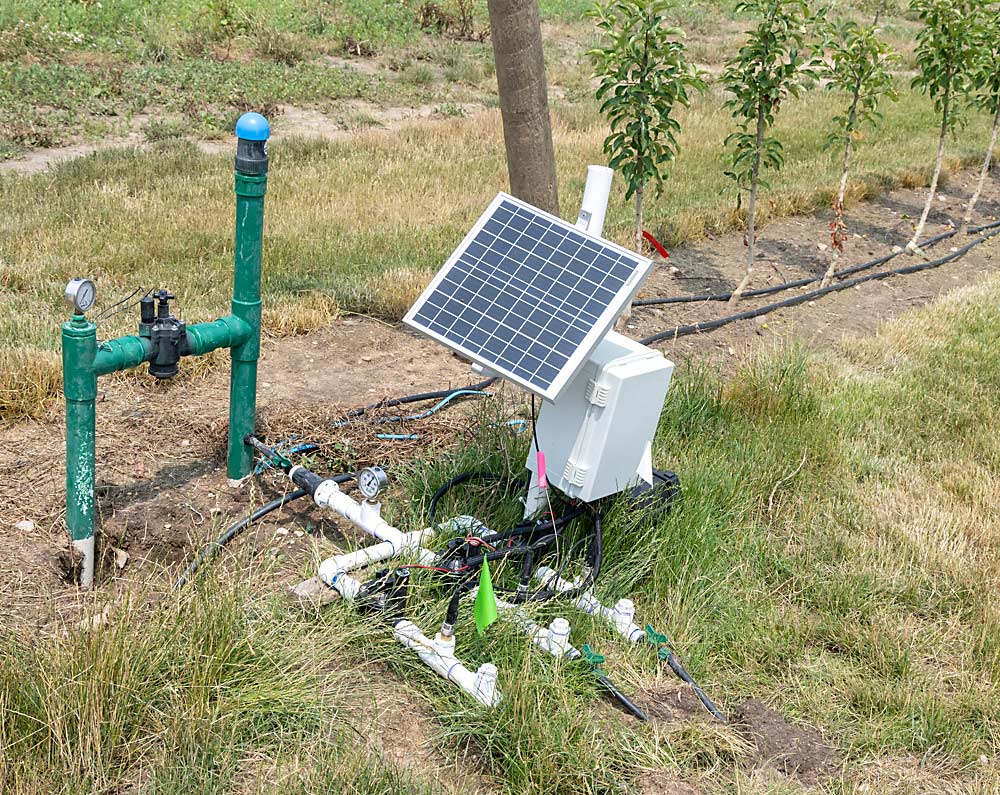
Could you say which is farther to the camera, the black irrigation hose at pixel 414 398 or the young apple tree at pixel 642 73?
the young apple tree at pixel 642 73

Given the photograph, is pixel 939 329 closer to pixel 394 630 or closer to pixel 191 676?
pixel 394 630

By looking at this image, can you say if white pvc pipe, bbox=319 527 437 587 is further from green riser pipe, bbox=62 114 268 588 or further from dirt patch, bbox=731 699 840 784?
dirt patch, bbox=731 699 840 784

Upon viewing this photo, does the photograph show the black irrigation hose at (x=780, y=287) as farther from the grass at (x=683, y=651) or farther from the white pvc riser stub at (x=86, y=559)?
the white pvc riser stub at (x=86, y=559)

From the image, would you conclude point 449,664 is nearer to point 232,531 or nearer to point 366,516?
point 366,516

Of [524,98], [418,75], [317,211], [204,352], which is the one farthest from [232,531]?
[418,75]

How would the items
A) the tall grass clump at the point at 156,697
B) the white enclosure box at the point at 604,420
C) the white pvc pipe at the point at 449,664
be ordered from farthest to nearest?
the white enclosure box at the point at 604,420, the white pvc pipe at the point at 449,664, the tall grass clump at the point at 156,697

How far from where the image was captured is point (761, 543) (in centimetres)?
427

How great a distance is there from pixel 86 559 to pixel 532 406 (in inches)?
69.5

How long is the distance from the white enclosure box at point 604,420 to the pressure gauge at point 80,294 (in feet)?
5.41

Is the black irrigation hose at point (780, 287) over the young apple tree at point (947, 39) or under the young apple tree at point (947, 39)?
under

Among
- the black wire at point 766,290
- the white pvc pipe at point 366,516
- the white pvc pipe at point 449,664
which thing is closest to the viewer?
the white pvc pipe at point 449,664

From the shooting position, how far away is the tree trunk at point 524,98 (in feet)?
18.3

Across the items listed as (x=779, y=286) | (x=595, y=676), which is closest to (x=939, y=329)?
(x=779, y=286)

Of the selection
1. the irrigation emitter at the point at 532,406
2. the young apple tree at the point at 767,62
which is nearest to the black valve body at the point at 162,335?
the irrigation emitter at the point at 532,406
